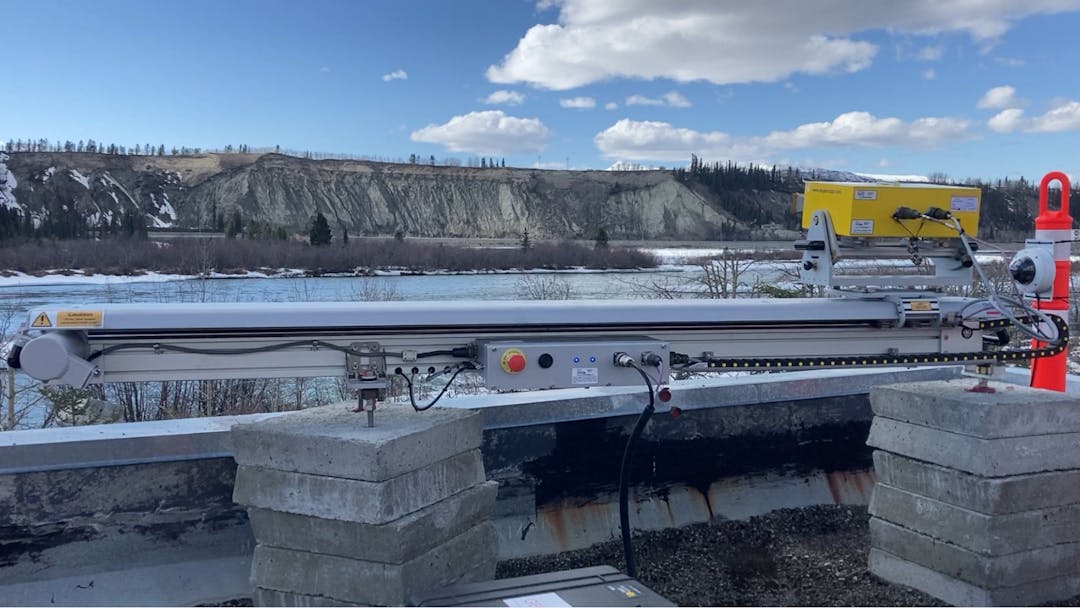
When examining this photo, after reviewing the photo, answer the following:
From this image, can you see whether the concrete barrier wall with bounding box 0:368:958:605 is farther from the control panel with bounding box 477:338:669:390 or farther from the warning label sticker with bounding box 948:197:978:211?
the warning label sticker with bounding box 948:197:978:211

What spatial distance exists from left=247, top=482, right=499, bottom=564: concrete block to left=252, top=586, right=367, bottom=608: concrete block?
6.7 inches

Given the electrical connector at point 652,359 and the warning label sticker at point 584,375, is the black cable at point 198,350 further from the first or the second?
the electrical connector at point 652,359

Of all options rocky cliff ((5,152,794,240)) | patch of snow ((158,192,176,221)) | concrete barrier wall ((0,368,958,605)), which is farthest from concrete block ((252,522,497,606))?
patch of snow ((158,192,176,221))

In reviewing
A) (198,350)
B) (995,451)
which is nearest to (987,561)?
(995,451)

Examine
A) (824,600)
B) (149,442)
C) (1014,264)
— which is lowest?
(824,600)

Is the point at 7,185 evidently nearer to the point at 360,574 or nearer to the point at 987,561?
the point at 360,574

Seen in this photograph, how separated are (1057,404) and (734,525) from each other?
71.8 inches

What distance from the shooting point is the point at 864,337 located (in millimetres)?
3812

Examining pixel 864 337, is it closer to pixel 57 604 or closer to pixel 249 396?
pixel 57 604

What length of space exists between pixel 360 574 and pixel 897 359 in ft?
8.08

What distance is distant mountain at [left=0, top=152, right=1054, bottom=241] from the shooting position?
8344 cm

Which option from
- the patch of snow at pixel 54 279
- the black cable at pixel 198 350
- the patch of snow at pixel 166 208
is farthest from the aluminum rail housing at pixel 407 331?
the patch of snow at pixel 166 208

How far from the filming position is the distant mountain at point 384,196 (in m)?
83.4

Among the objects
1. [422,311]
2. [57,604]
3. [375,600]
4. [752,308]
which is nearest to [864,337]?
[752,308]
